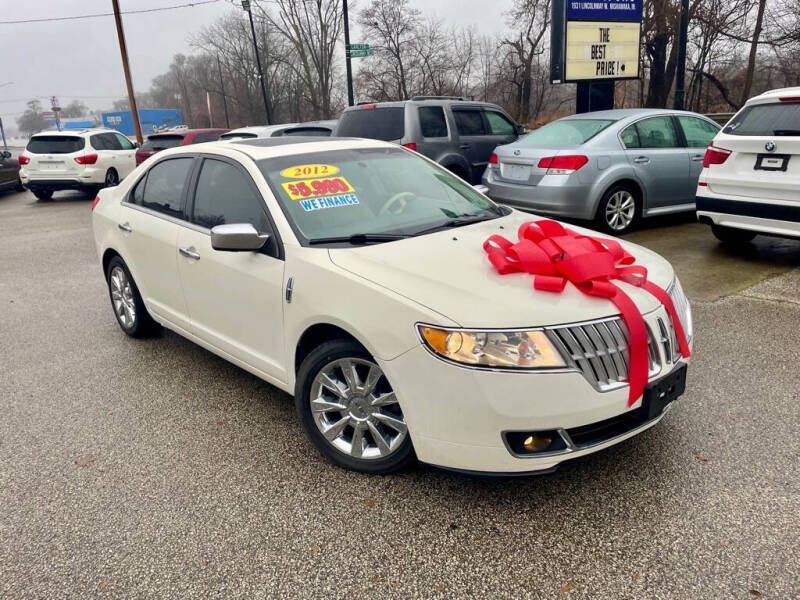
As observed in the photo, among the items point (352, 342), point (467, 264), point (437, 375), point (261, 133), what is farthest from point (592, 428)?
point (261, 133)

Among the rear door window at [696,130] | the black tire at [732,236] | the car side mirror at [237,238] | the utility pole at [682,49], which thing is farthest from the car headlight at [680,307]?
the utility pole at [682,49]

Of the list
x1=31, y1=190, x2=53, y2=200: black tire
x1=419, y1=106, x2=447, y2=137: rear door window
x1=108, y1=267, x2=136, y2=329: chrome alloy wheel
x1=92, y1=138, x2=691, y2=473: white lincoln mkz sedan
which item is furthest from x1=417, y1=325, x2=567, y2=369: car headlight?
x1=31, y1=190, x2=53, y2=200: black tire

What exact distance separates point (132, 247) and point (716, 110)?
98.6 ft

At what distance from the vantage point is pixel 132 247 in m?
4.56

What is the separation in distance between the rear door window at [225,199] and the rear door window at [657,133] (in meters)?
5.92

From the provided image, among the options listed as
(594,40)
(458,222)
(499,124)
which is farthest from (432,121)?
(458,222)

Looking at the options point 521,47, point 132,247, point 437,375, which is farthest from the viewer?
point 521,47

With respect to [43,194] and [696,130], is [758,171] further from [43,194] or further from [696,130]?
[43,194]

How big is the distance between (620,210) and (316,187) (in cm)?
540

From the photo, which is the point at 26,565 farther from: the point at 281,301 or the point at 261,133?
the point at 261,133

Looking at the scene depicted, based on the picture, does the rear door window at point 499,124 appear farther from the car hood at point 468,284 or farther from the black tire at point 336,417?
the black tire at point 336,417

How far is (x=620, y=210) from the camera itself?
7.78 meters

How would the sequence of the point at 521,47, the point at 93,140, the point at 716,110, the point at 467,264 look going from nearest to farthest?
the point at 467,264 → the point at 93,140 → the point at 716,110 → the point at 521,47

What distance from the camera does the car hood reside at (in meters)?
2.49
